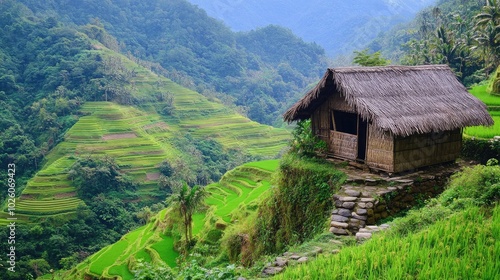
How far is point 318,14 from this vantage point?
166 metres

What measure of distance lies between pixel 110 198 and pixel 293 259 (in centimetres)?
3370

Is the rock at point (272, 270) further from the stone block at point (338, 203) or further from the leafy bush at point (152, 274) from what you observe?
the stone block at point (338, 203)

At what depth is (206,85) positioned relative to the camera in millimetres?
86812

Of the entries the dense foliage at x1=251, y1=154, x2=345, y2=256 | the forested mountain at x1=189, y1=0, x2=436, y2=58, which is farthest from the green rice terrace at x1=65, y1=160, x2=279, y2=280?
the forested mountain at x1=189, y1=0, x2=436, y2=58

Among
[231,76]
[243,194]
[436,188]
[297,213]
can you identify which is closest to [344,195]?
[297,213]

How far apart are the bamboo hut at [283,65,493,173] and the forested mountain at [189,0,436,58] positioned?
125 m

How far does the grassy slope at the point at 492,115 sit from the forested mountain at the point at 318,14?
11540 centimetres

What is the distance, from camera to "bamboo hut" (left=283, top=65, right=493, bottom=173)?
35.1ft

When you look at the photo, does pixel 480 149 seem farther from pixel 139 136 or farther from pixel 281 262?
pixel 139 136

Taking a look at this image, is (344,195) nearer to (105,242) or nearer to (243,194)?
(243,194)

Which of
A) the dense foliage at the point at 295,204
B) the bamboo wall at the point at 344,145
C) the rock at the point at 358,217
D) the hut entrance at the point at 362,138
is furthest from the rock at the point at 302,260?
the hut entrance at the point at 362,138

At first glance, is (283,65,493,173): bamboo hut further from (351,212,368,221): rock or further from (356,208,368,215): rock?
(351,212,368,221): rock

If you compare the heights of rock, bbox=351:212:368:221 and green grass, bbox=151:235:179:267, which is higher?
rock, bbox=351:212:368:221

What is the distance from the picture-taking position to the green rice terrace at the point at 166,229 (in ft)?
66.2
